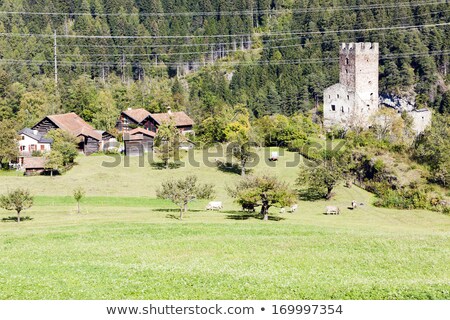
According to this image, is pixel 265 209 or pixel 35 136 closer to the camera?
pixel 265 209

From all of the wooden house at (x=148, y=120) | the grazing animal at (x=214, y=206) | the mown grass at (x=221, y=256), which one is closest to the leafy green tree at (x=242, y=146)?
the grazing animal at (x=214, y=206)

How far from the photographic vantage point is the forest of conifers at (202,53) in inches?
3442

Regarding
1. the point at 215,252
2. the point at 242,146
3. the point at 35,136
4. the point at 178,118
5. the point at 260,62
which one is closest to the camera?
the point at 215,252

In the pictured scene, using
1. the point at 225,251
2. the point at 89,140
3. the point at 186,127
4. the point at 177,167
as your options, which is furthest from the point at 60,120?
the point at 225,251

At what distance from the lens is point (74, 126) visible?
2825 inches

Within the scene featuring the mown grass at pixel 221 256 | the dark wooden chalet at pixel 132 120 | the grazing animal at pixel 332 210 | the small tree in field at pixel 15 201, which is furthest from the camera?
the dark wooden chalet at pixel 132 120

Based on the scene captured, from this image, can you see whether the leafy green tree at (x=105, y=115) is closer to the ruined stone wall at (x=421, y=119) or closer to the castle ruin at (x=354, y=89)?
the castle ruin at (x=354, y=89)

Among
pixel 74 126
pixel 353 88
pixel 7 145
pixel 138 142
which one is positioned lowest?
pixel 7 145

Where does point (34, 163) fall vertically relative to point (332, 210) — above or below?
above

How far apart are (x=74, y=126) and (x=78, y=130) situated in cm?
242

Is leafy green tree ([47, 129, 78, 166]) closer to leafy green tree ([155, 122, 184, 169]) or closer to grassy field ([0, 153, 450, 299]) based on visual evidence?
leafy green tree ([155, 122, 184, 169])

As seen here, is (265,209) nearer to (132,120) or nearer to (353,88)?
(132,120)

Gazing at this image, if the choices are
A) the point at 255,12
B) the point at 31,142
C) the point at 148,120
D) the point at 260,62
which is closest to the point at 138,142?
the point at 148,120

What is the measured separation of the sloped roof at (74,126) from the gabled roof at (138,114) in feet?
18.9
